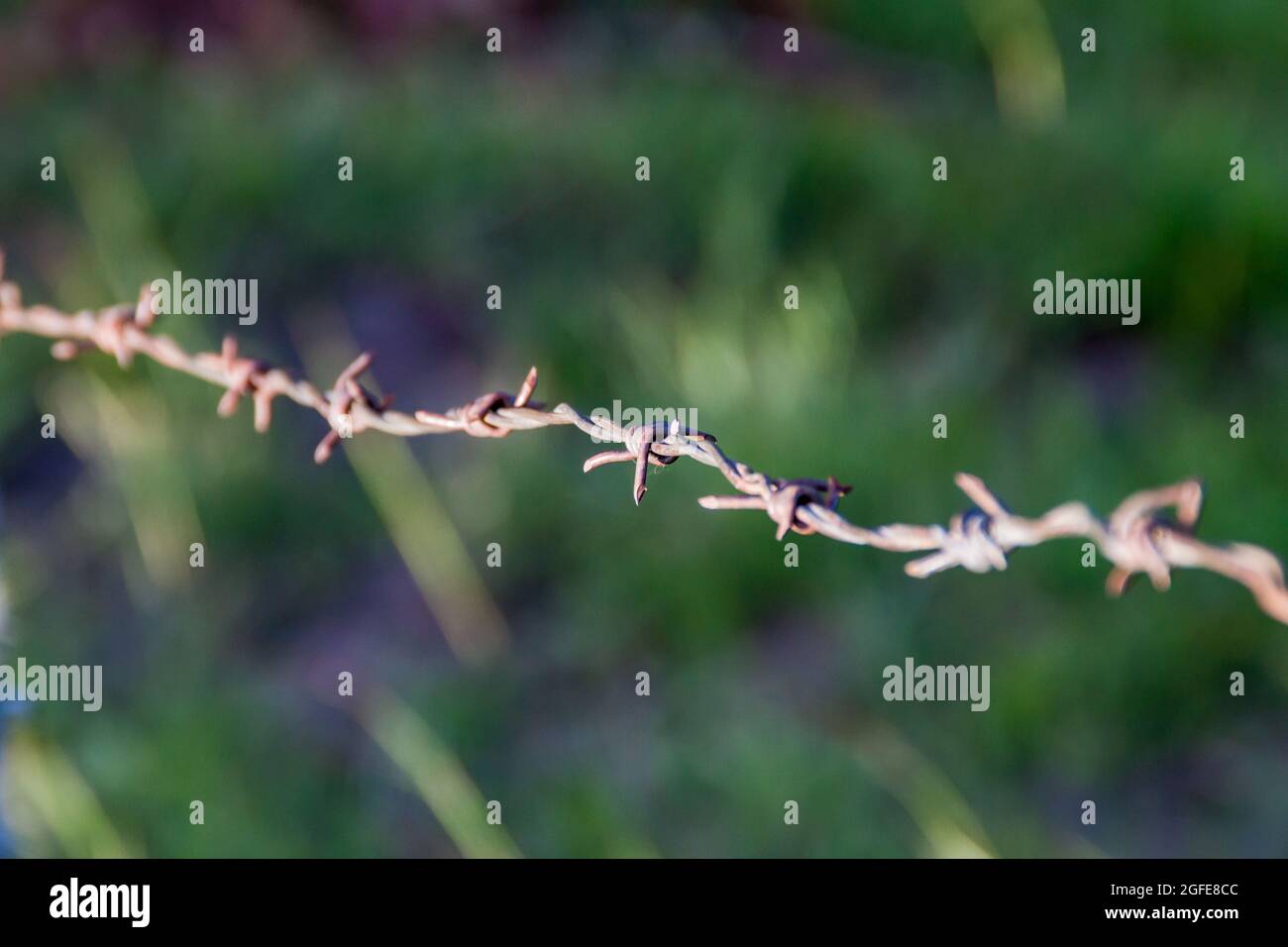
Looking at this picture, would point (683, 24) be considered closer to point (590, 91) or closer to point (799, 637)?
point (590, 91)

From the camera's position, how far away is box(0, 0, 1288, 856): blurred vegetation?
2.41m

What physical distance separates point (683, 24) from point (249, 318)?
2.30m

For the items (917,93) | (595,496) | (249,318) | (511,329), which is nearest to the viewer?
(595,496)

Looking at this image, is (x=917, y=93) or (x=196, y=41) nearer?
(x=917, y=93)

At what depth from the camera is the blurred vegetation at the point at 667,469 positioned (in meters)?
2.41

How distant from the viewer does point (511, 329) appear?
3.70m

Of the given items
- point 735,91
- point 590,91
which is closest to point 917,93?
point 735,91
